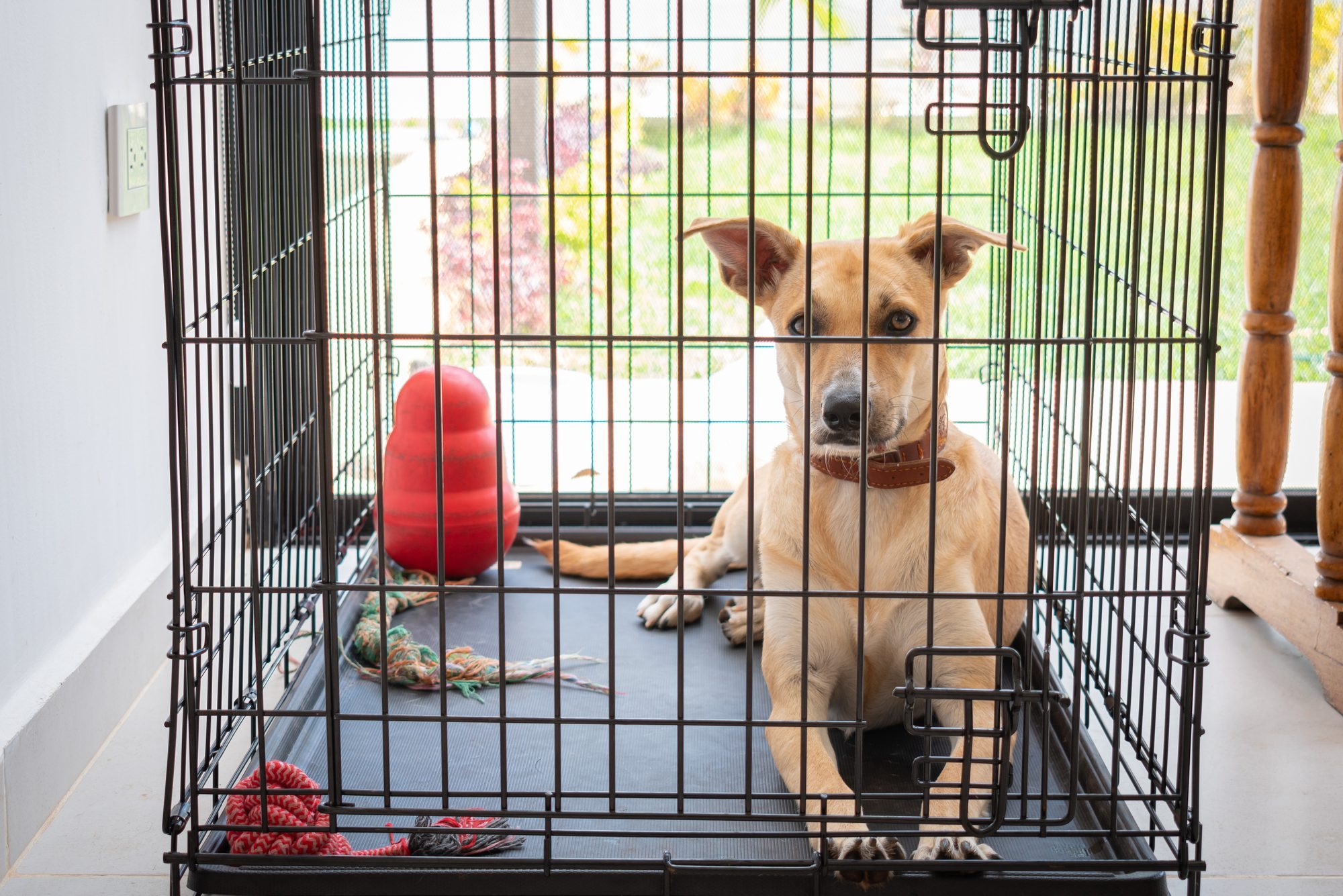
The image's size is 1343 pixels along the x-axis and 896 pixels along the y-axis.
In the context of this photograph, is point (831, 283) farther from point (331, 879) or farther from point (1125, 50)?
point (331, 879)

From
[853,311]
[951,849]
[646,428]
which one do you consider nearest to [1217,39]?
[853,311]

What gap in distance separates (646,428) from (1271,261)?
5.94 ft

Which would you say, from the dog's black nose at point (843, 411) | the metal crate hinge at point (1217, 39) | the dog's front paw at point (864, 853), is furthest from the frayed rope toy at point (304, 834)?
the metal crate hinge at point (1217, 39)

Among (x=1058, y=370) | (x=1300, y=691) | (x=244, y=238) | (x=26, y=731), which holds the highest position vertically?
(x=244, y=238)

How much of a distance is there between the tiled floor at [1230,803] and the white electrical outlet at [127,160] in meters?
0.92

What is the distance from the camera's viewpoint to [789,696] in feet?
6.99

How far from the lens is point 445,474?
287cm

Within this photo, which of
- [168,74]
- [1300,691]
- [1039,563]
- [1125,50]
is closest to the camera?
[168,74]

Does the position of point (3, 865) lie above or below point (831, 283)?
below

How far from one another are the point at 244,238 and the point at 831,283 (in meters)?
0.90

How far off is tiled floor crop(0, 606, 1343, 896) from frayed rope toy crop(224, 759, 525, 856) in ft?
0.53

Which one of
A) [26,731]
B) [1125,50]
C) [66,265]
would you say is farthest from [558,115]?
[26,731]

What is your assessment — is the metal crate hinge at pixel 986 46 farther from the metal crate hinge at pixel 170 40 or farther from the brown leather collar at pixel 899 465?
the metal crate hinge at pixel 170 40

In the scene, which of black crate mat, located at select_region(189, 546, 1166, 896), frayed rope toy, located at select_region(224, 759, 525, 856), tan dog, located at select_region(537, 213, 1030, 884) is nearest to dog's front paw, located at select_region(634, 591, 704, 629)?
black crate mat, located at select_region(189, 546, 1166, 896)
